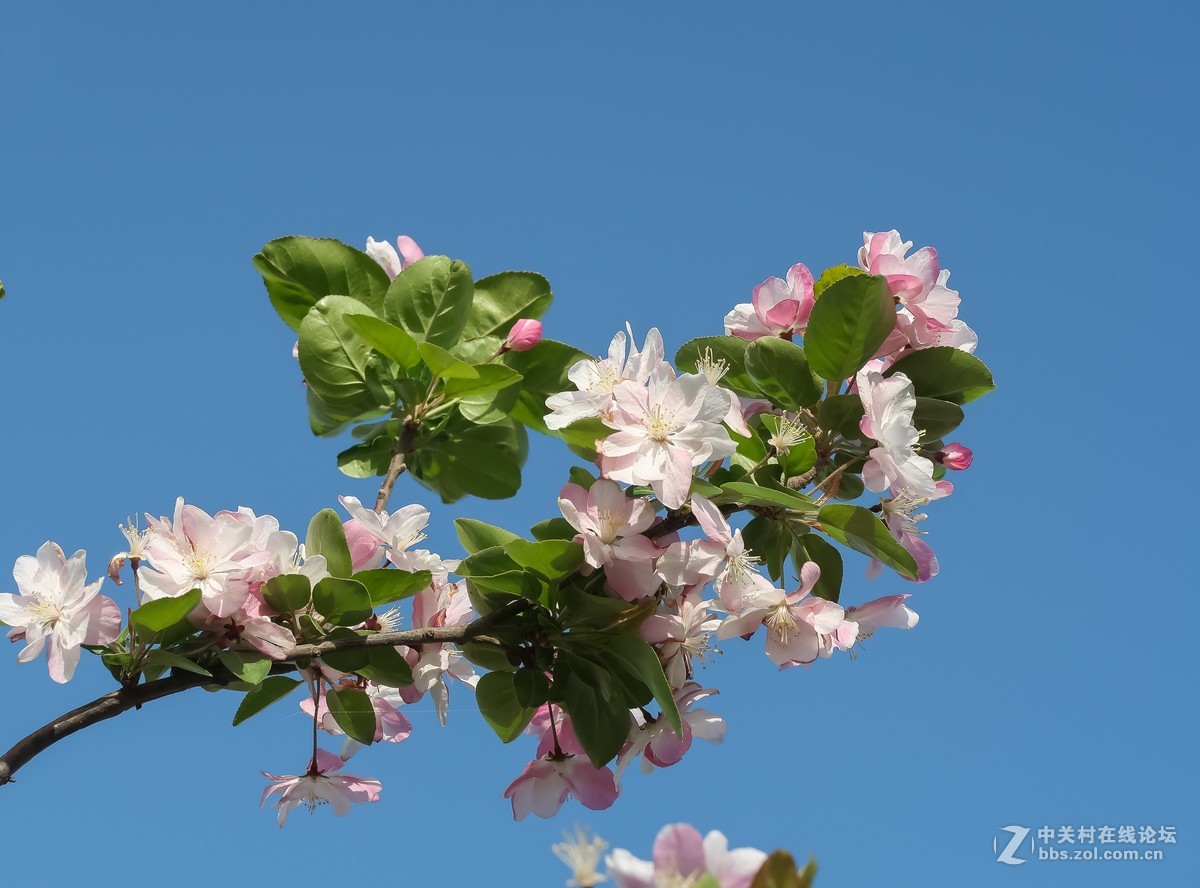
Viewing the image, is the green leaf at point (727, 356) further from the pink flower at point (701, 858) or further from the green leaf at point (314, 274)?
the pink flower at point (701, 858)

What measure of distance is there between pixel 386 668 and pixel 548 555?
0.97 ft

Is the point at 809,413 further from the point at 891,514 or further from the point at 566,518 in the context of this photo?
the point at 566,518

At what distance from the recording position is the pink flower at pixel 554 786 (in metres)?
1.62

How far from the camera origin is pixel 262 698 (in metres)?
1.65

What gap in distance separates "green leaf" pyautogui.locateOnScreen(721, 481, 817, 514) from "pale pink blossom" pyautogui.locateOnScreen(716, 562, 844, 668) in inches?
4.6

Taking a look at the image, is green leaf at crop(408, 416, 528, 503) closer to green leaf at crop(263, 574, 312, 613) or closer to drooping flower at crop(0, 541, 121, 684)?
green leaf at crop(263, 574, 312, 613)

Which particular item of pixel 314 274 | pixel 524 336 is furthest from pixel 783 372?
pixel 314 274

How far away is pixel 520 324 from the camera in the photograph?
2.00 m

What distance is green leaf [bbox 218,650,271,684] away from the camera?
1.40 metres

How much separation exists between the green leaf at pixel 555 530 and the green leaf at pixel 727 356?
0.33m

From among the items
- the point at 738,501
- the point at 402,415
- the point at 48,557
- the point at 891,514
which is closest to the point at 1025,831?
the point at 891,514

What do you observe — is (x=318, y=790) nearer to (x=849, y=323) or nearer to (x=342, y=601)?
(x=342, y=601)

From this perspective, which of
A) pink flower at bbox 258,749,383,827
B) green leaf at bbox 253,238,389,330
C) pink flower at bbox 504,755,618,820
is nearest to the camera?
pink flower at bbox 504,755,618,820

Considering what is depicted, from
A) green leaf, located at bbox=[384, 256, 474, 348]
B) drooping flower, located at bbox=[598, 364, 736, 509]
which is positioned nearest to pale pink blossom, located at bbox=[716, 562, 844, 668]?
drooping flower, located at bbox=[598, 364, 736, 509]
